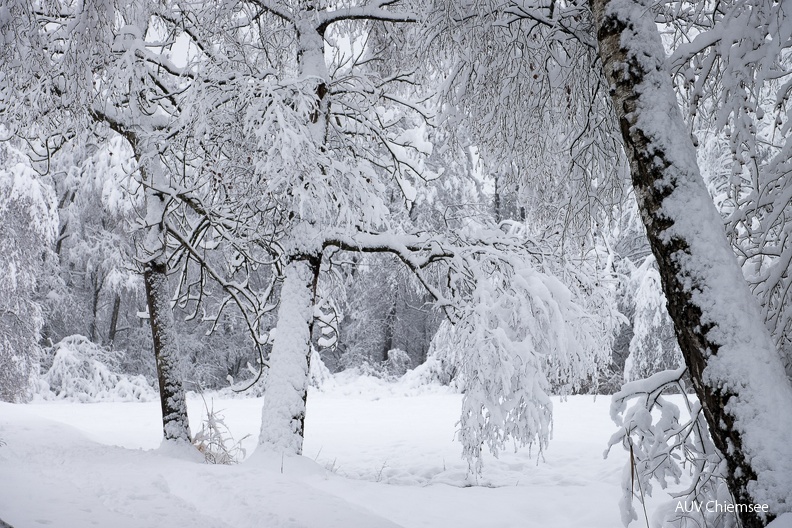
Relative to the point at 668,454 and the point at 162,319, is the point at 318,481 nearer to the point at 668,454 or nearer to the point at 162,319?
the point at 668,454

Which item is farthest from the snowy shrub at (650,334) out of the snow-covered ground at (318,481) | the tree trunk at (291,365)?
the tree trunk at (291,365)

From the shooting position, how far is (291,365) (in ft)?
20.2

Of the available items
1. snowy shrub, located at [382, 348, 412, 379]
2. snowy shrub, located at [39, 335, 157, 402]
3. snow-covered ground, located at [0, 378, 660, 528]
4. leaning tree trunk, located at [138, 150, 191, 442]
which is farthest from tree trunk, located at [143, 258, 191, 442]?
snowy shrub, located at [382, 348, 412, 379]

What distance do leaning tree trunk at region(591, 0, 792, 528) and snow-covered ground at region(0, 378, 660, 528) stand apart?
7.66 feet

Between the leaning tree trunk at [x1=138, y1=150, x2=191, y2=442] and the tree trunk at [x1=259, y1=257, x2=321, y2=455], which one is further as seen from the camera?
the leaning tree trunk at [x1=138, y1=150, x2=191, y2=442]

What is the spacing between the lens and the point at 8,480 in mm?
4641

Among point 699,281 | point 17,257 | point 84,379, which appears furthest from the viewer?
point 84,379

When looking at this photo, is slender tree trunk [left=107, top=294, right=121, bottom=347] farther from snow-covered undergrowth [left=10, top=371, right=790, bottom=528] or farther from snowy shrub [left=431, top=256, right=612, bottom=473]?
snowy shrub [left=431, top=256, right=612, bottom=473]

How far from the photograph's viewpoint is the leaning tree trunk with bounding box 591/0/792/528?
2.43 meters

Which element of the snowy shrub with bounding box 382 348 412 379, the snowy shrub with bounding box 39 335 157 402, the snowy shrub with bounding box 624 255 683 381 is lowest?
the snowy shrub with bounding box 39 335 157 402

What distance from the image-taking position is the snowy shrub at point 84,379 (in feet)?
55.3

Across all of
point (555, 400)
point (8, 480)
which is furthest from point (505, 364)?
point (555, 400)

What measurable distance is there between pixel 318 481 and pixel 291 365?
1288mm

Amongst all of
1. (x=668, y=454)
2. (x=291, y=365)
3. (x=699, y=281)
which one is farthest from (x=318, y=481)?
(x=699, y=281)
